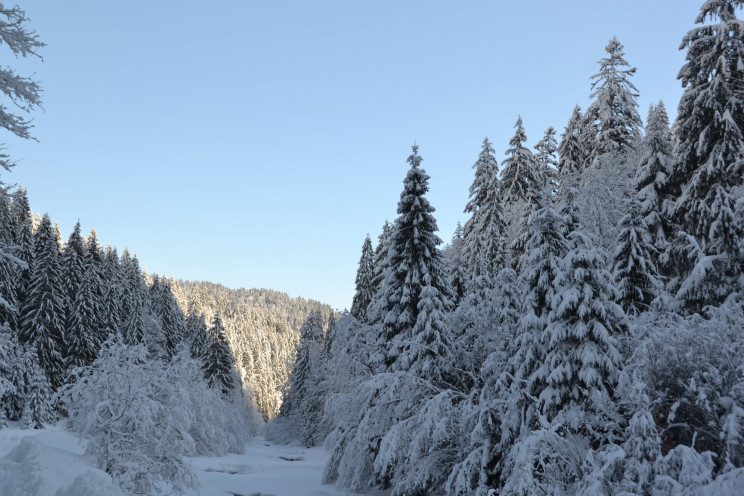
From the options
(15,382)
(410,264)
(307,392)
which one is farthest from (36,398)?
(410,264)

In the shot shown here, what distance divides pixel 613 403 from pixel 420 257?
449 inches

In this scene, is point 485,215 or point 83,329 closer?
point 485,215

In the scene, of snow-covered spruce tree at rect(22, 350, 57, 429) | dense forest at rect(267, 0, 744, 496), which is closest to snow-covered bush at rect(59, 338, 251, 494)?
dense forest at rect(267, 0, 744, 496)

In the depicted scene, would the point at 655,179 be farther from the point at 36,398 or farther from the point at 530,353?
the point at 36,398

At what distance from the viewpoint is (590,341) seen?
12617mm

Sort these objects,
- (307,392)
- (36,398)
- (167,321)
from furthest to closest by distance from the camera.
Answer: (167,321) → (307,392) → (36,398)

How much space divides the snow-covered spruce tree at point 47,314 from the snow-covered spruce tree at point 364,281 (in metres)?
24.7

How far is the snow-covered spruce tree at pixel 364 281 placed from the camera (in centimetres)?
4100

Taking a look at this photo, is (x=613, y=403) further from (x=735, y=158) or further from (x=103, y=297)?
(x=103, y=297)

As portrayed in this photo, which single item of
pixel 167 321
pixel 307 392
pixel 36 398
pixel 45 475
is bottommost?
pixel 36 398

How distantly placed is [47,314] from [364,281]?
Answer: 85.7 feet

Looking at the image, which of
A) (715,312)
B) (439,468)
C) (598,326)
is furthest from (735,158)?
(439,468)

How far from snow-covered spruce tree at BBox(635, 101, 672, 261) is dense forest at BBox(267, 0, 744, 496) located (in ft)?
0.28

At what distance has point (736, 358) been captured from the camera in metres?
9.84
